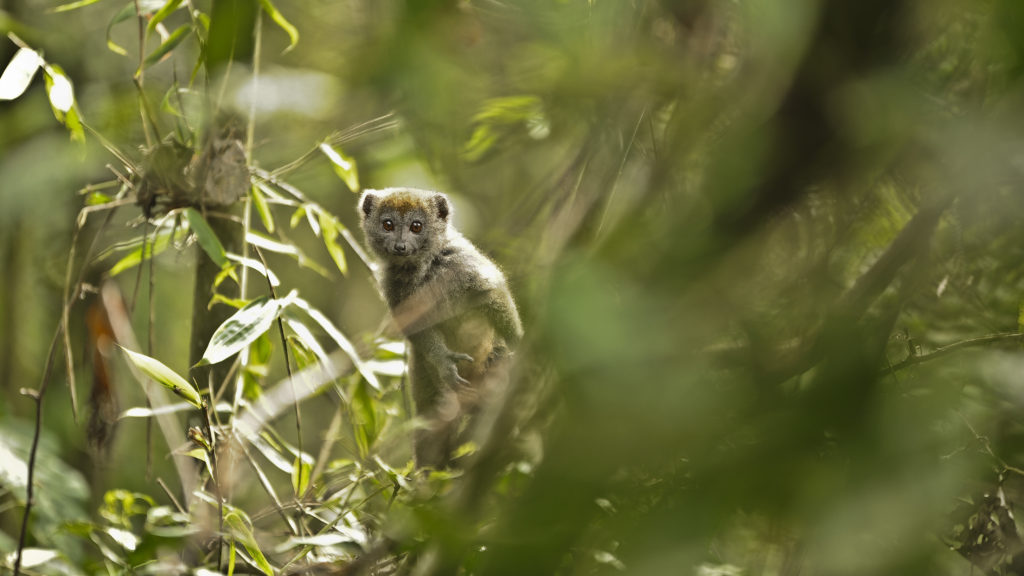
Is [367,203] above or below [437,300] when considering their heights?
above

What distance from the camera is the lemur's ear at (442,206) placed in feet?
13.4

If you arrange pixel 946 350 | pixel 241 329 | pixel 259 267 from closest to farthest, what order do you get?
pixel 946 350 < pixel 241 329 < pixel 259 267

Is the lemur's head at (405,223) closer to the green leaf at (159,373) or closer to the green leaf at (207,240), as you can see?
the green leaf at (207,240)

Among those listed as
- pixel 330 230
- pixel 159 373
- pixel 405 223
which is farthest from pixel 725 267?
pixel 405 223

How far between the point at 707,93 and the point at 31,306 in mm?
6157

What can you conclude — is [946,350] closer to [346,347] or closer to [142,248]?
[346,347]

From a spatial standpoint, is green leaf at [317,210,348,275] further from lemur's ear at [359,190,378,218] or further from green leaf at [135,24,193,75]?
lemur's ear at [359,190,378,218]

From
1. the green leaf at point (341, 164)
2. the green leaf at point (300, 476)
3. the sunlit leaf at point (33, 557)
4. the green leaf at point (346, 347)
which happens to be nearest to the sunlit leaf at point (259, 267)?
the green leaf at point (346, 347)

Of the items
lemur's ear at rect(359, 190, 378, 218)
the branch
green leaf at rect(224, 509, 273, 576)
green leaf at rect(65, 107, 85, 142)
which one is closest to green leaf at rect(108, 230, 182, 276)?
green leaf at rect(65, 107, 85, 142)

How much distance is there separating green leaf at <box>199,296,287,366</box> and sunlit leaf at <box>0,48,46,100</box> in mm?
747

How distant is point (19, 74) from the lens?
2.24m

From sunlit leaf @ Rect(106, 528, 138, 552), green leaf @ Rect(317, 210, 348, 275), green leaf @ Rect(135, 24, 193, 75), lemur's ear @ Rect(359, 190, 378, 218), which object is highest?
green leaf @ Rect(135, 24, 193, 75)

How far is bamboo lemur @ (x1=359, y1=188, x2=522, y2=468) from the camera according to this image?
359cm

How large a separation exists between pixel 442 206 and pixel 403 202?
7.2 inches
